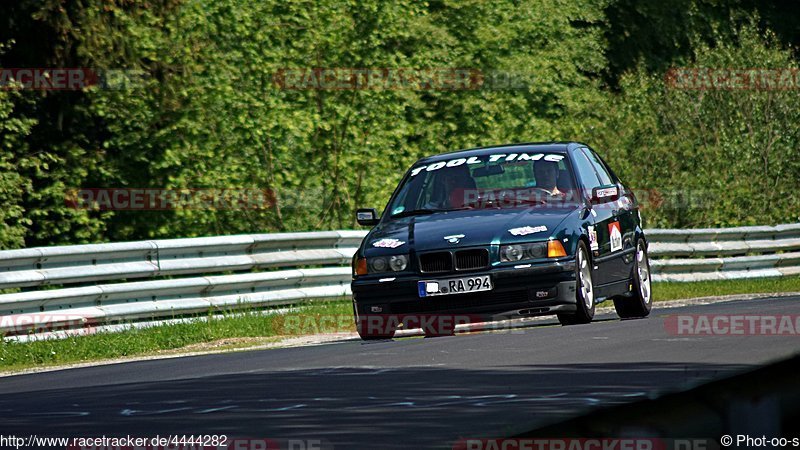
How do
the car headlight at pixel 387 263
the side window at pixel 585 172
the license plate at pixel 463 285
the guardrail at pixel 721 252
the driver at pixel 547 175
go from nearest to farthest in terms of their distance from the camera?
1. the license plate at pixel 463 285
2. the car headlight at pixel 387 263
3. the driver at pixel 547 175
4. the side window at pixel 585 172
5. the guardrail at pixel 721 252

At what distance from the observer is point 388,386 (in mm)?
8445

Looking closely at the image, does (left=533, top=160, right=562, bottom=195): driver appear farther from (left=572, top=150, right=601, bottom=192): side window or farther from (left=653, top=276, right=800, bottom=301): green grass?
(left=653, top=276, right=800, bottom=301): green grass

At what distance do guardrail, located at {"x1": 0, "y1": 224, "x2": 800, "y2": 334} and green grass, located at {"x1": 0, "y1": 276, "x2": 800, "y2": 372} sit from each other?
0.22 metres

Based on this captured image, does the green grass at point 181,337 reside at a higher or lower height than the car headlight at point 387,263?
lower

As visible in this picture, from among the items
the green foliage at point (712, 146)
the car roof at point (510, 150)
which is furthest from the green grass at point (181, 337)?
the green foliage at point (712, 146)

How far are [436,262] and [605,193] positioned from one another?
6.06ft

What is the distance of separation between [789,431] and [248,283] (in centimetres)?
1332

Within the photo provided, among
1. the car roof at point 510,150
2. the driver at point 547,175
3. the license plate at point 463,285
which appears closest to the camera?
the license plate at point 463,285

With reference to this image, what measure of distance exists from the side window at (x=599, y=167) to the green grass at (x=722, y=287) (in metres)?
5.45

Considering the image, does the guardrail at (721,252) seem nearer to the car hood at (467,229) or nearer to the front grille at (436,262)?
the car hood at (467,229)

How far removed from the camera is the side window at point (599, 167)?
1462 centimetres

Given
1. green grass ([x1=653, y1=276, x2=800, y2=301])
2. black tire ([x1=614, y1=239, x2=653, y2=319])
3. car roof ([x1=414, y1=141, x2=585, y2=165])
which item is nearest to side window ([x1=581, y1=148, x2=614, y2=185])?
car roof ([x1=414, y1=141, x2=585, y2=165])

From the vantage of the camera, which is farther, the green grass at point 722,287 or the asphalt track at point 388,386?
the green grass at point 722,287

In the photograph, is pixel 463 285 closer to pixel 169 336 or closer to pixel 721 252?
pixel 169 336
